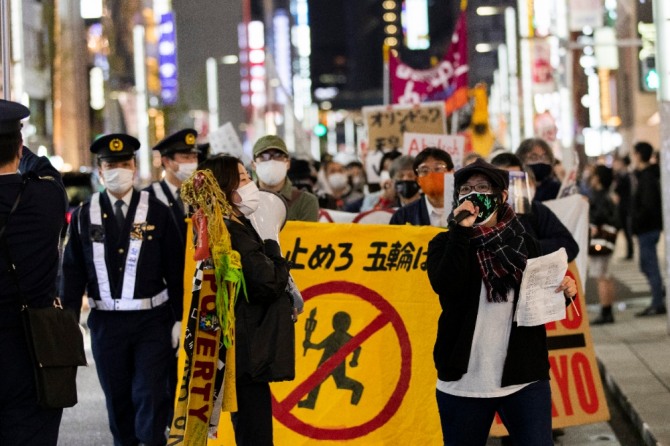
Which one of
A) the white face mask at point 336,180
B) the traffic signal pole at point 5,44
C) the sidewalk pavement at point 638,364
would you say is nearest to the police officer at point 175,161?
the traffic signal pole at point 5,44

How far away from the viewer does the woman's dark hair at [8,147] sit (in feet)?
17.3

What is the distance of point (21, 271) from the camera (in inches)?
211

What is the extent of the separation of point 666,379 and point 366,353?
11.7ft

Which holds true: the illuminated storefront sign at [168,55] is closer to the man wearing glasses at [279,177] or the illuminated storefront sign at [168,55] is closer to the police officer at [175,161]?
the police officer at [175,161]

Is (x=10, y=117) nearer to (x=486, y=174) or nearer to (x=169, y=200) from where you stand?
(x=486, y=174)

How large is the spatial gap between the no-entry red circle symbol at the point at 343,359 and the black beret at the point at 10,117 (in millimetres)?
3045

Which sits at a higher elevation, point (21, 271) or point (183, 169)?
point (183, 169)

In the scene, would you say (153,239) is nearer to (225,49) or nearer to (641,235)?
(641,235)

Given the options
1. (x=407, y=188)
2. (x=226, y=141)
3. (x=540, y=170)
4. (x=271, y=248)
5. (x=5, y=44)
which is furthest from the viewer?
(x=226, y=141)

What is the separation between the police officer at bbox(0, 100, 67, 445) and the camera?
17.2 ft

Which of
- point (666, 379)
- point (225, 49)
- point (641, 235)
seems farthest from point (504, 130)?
point (666, 379)

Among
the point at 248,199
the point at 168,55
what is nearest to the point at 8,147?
the point at 248,199

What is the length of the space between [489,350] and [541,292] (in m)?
0.35

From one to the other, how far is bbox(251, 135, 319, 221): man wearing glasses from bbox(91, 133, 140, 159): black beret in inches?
55.8
